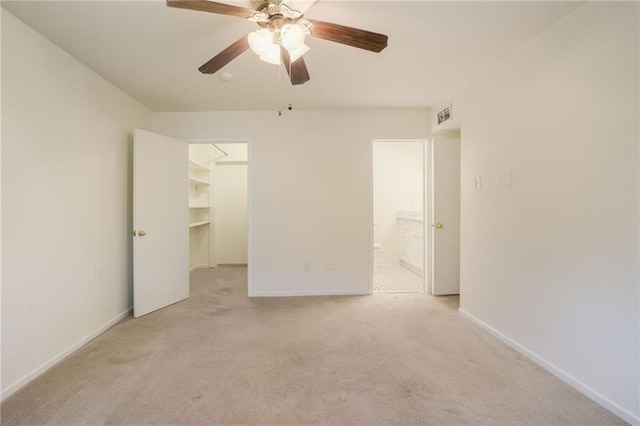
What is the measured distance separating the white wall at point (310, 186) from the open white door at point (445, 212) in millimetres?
378

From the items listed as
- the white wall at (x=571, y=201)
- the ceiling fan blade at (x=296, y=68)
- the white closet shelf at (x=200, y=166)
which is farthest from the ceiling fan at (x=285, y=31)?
the white closet shelf at (x=200, y=166)

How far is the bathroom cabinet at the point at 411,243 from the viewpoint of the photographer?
15.0 ft

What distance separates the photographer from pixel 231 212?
18.3ft

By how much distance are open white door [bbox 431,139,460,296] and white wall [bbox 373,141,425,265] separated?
1.95m

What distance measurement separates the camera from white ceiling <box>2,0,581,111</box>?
177cm

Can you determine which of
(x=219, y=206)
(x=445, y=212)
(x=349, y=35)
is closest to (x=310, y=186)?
(x=445, y=212)

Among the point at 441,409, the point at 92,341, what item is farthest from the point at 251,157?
the point at 441,409

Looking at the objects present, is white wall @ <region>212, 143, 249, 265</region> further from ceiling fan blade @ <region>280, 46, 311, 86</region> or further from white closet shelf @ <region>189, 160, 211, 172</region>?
ceiling fan blade @ <region>280, 46, 311, 86</region>

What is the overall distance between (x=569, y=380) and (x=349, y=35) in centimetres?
249

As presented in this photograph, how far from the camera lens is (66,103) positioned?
2.22 metres

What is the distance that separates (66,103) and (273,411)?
2.66 meters

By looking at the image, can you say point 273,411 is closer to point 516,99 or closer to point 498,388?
point 498,388

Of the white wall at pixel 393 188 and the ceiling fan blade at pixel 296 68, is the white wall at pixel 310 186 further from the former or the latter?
the white wall at pixel 393 188

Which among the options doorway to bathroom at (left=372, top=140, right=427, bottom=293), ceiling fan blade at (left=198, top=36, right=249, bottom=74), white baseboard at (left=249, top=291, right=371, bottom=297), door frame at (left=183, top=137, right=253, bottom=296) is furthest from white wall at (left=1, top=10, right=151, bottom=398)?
doorway to bathroom at (left=372, top=140, right=427, bottom=293)
